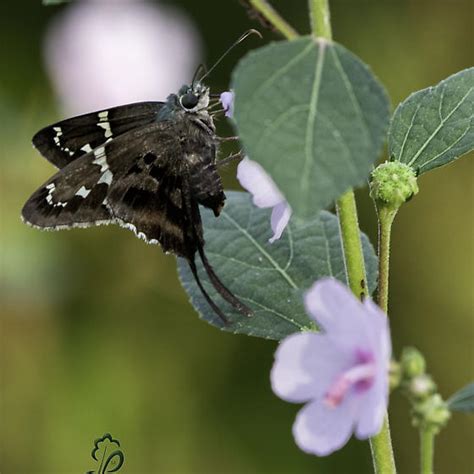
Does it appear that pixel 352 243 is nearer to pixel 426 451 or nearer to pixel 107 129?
pixel 426 451

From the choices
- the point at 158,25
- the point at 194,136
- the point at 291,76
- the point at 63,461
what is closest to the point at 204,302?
the point at 194,136

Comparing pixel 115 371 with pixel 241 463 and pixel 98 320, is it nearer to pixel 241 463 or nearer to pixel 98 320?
pixel 98 320

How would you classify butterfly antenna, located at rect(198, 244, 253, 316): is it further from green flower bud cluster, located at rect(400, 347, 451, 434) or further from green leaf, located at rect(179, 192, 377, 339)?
green flower bud cluster, located at rect(400, 347, 451, 434)

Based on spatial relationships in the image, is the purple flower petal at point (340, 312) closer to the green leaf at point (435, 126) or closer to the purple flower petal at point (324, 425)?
the purple flower petal at point (324, 425)

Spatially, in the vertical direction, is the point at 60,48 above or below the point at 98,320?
above

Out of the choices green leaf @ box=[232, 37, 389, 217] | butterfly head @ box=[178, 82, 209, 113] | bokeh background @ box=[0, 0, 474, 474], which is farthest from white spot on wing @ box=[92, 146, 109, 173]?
bokeh background @ box=[0, 0, 474, 474]

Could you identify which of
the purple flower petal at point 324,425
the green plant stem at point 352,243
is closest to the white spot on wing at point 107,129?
the green plant stem at point 352,243
